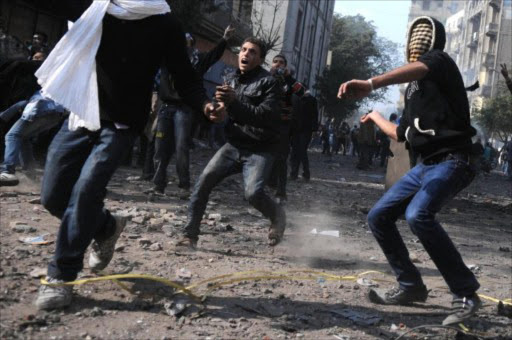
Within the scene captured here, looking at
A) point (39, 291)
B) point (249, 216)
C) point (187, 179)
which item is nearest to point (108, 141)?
point (39, 291)

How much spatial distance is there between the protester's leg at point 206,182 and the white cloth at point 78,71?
2.02 m

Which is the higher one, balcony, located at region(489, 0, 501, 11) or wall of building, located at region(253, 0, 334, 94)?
balcony, located at region(489, 0, 501, 11)

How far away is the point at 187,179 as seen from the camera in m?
8.52

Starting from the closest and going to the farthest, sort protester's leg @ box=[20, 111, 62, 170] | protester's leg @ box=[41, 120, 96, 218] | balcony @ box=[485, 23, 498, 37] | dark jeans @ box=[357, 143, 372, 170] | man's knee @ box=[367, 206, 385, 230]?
protester's leg @ box=[41, 120, 96, 218] → man's knee @ box=[367, 206, 385, 230] → protester's leg @ box=[20, 111, 62, 170] → dark jeans @ box=[357, 143, 372, 170] → balcony @ box=[485, 23, 498, 37]

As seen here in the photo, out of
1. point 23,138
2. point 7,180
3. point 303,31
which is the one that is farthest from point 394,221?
point 303,31

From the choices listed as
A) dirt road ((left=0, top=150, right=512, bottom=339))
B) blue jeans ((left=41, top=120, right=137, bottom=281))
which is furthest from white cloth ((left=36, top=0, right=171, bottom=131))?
dirt road ((left=0, top=150, right=512, bottom=339))

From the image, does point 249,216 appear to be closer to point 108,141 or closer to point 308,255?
point 308,255

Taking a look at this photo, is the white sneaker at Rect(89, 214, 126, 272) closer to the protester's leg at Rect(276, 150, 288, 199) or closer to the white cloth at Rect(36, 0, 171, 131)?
the white cloth at Rect(36, 0, 171, 131)

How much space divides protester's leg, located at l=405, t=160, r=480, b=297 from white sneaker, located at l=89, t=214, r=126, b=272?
1819 millimetres

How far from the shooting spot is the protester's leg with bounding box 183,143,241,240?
5.51 m

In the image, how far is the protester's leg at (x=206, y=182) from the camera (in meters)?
5.51

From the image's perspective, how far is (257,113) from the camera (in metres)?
5.30

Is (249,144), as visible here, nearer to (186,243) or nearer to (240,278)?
(186,243)

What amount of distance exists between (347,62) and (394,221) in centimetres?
5464
